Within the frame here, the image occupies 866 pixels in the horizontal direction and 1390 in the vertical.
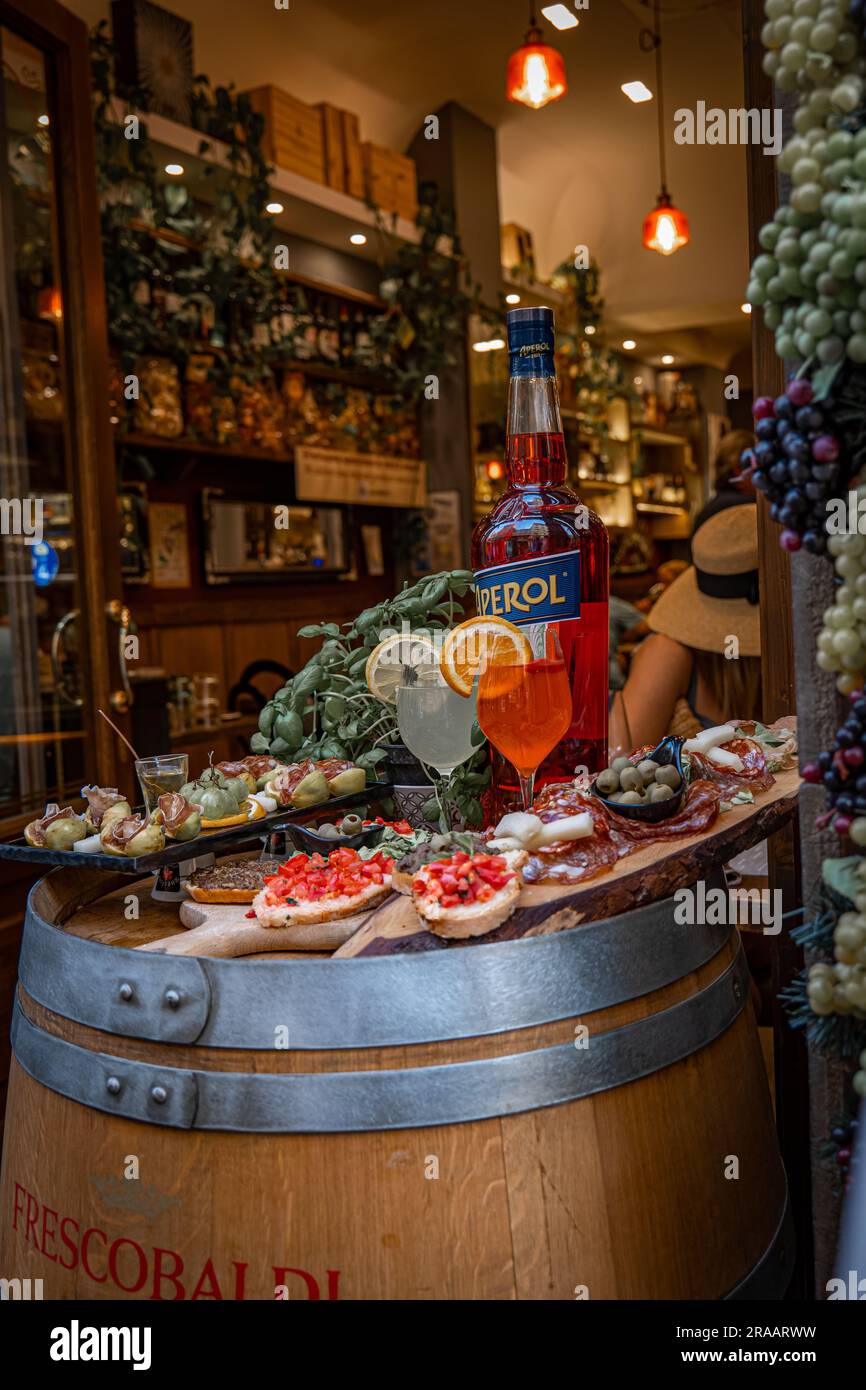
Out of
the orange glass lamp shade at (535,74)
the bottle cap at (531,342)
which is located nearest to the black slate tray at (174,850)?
the bottle cap at (531,342)

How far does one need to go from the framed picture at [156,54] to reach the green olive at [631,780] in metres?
4.10

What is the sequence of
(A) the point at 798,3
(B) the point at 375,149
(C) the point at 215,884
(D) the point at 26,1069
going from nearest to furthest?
(A) the point at 798,3, (D) the point at 26,1069, (C) the point at 215,884, (B) the point at 375,149

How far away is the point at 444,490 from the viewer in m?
6.52

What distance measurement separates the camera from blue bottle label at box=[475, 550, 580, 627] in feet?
4.36

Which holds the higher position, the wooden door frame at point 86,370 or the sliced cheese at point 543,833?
the wooden door frame at point 86,370

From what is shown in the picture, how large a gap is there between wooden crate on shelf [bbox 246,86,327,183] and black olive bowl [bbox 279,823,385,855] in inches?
174

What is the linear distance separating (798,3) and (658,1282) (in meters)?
0.90

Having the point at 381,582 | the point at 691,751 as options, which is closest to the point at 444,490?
the point at 381,582

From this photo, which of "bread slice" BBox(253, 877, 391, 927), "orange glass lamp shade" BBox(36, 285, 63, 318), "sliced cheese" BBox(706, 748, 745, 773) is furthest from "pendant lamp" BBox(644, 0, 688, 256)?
"bread slice" BBox(253, 877, 391, 927)

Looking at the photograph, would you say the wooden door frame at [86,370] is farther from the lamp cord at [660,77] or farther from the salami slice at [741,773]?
the lamp cord at [660,77]

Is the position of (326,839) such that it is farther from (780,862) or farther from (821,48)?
(821,48)

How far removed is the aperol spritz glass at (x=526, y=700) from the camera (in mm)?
1164

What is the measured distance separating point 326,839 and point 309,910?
0.20 m
